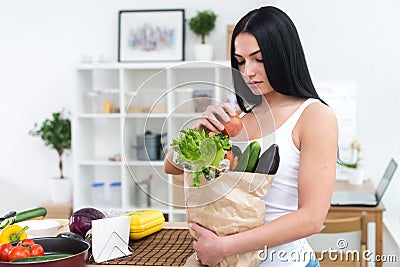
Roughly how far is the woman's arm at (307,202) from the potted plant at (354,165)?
252 centimetres

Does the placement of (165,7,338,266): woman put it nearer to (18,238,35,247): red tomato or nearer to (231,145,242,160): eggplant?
(231,145,242,160): eggplant

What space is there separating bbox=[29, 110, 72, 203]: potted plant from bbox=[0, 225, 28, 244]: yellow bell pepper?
2.88 meters

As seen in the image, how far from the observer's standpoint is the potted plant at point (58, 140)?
15.3 feet

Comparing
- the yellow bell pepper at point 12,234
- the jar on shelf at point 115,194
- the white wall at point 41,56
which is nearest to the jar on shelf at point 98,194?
the jar on shelf at point 115,194

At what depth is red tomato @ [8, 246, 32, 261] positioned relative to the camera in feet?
5.28

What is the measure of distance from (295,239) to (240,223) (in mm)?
139

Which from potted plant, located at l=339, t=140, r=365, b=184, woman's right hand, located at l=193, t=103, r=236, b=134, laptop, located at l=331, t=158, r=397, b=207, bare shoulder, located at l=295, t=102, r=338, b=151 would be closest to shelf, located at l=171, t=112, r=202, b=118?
woman's right hand, located at l=193, t=103, r=236, b=134

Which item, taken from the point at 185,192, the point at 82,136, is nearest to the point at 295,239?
the point at 185,192

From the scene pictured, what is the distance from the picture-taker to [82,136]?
15.4 feet

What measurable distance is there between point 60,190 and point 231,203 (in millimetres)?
3413

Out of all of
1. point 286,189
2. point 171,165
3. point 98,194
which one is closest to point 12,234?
point 171,165

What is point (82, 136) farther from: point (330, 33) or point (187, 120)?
point (187, 120)

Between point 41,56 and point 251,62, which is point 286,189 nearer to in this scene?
point 251,62

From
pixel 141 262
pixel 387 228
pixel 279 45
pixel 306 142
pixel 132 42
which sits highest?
pixel 132 42
